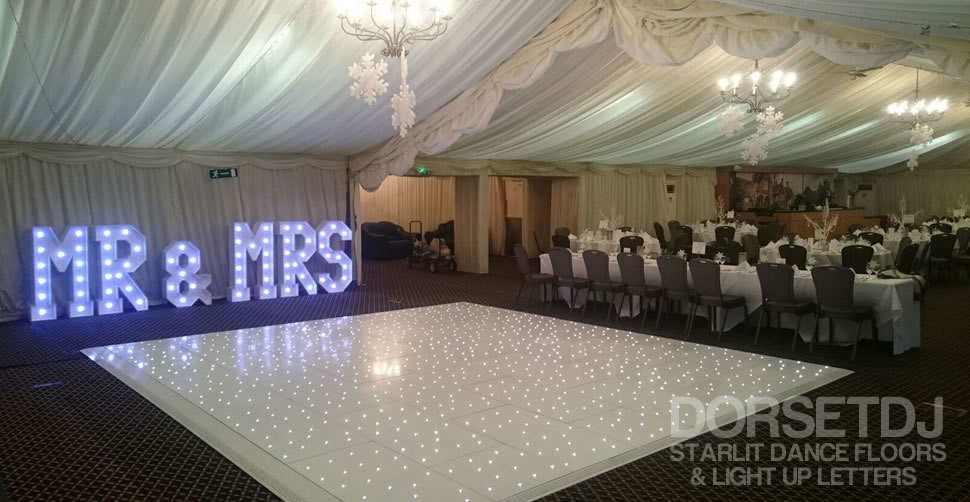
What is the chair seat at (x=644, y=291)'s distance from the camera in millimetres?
8594

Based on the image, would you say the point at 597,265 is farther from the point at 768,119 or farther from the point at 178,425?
the point at 178,425

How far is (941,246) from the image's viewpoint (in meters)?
12.2

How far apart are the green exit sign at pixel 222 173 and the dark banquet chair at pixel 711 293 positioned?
702 cm

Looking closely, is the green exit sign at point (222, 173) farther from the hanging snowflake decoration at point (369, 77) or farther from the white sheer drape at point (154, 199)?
the hanging snowflake decoration at point (369, 77)

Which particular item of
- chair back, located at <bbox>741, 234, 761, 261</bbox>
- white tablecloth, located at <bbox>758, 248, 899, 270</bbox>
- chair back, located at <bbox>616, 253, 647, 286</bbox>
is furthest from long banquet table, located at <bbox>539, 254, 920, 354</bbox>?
chair back, located at <bbox>741, 234, 761, 261</bbox>

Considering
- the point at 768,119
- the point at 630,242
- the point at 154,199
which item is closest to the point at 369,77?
the point at 154,199

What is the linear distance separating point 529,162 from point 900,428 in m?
10.4

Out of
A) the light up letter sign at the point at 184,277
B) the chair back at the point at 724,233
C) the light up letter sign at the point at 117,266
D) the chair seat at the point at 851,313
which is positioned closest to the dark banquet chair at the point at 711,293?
the chair seat at the point at 851,313

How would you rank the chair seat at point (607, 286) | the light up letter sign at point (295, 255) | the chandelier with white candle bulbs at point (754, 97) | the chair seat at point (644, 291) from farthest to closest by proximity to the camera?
the light up letter sign at point (295, 255), the chandelier with white candle bulbs at point (754, 97), the chair seat at point (607, 286), the chair seat at point (644, 291)

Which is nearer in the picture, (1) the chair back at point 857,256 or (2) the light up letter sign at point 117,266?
(2) the light up letter sign at point 117,266

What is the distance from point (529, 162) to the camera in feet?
47.7

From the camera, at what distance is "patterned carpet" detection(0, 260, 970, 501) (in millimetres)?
3818

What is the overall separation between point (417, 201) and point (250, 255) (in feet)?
31.1

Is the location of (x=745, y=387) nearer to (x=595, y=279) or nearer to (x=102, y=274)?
(x=595, y=279)
